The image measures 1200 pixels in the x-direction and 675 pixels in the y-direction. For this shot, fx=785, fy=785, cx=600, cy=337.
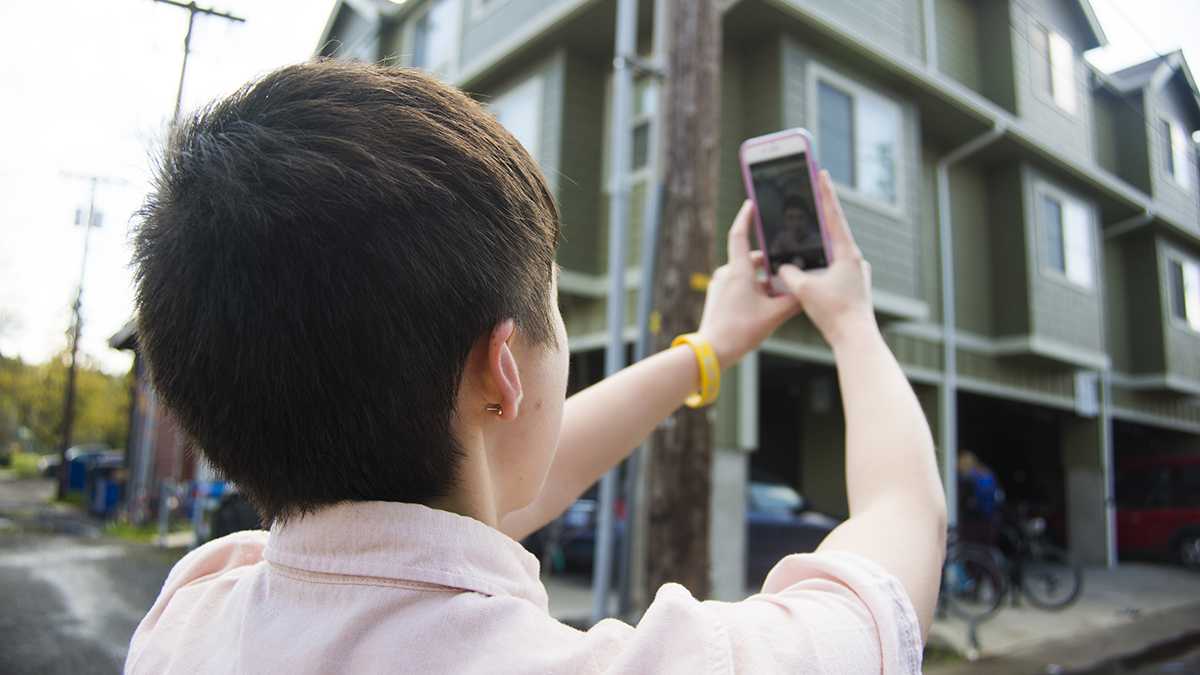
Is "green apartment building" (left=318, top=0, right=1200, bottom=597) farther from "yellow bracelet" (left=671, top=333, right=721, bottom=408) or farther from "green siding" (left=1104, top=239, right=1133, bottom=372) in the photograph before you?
"yellow bracelet" (left=671, top=333, right=721, bottom=408)

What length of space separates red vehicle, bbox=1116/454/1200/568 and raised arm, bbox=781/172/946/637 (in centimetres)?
1060

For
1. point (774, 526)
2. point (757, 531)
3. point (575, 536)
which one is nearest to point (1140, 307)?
point (774, 526)

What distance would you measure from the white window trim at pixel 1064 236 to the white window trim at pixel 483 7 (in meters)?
7.53

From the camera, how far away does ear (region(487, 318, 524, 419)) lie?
722 millimetres

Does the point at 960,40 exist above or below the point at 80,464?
above

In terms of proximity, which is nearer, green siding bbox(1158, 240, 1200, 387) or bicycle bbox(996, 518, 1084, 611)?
bicycle bbox(996, 518, 1084, 611)

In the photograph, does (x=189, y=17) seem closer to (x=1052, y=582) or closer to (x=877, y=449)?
(x=877, y=449)

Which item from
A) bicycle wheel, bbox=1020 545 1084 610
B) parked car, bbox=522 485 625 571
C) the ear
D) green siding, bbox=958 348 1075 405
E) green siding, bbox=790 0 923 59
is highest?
green siding, bbox=790 0 923 59

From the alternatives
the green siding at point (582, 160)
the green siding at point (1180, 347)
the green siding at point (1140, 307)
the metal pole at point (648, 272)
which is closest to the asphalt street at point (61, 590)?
the metal pole at point (648, 272)

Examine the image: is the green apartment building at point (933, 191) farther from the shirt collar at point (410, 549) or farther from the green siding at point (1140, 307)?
the shirt collar at point (410, 549)

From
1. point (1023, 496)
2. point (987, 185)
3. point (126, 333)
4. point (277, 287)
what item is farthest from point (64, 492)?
point (1023, 496)

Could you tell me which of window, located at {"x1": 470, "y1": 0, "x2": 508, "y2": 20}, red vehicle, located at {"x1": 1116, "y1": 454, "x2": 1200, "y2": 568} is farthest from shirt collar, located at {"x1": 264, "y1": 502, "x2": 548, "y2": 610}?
red vehicle, located at {"x1": 1116, "y1": 454, "x2": 1200, "y2": 568}

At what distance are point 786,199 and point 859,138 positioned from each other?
7.85 metres

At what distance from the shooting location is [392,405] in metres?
0.70
